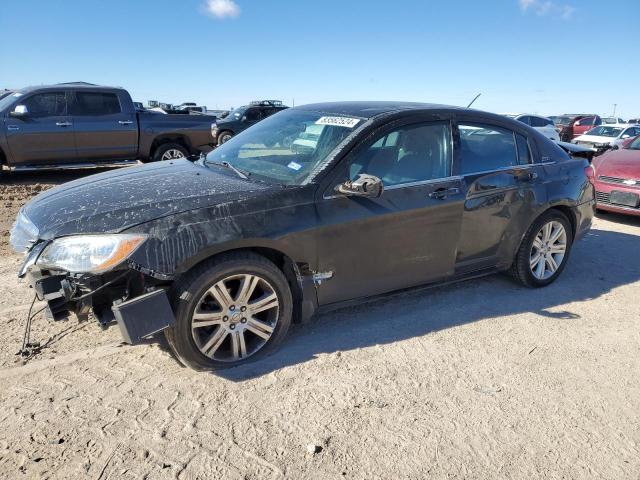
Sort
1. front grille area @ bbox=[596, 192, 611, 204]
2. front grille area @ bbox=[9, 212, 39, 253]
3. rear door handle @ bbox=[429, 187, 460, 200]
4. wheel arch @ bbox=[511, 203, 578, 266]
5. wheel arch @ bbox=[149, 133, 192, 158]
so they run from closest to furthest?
1. front grille area @ bbox=[9, 212, 39, 253]
2. rear door handle @ bbox=[429, 187, 460, 200]
3. wheel arch @ bbox=[511, 203, 578, 266]
4. front grille area @ bbox=[596, 192, 611, 204]
5. wheel arch @ bbox=[149, 133, 192, 158]

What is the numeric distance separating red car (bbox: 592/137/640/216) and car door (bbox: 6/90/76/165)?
367 inches

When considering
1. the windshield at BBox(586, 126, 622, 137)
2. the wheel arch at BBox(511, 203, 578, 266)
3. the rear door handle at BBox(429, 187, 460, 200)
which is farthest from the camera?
the windshield at BBox(586, 126, 622, 137)

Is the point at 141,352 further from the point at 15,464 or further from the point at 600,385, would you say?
the point at 600,385

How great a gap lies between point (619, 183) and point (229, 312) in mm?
6850

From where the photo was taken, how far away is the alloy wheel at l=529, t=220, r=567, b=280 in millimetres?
4488

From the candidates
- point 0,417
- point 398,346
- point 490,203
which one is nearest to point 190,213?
point 0,417

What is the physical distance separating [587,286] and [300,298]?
10.3 feet

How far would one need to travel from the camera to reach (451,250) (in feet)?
12.6

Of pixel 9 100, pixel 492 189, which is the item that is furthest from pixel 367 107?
pixel 9 100

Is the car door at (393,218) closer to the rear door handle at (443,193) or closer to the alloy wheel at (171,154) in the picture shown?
the rear door handle at (443,193)

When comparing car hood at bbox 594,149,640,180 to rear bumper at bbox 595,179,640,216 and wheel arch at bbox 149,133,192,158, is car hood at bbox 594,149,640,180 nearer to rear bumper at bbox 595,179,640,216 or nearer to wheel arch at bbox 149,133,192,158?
rear bumper at bbox 595,179,640,216

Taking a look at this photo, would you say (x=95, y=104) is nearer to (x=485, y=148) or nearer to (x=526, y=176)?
(x=485, y=148)

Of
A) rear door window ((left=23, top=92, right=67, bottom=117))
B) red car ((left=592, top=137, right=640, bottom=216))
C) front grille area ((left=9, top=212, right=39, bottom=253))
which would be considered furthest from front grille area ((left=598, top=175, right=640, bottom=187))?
rear door window ((left=23, top=92, right=67, bottom=117))

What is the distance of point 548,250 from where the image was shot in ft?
15.0
